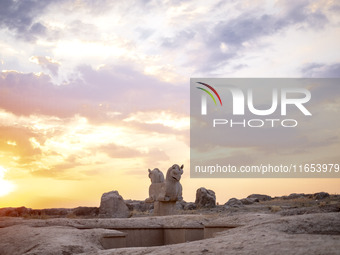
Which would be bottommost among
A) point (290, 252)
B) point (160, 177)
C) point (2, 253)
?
point (2, 253)

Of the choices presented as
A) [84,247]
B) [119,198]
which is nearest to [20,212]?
[119,198]

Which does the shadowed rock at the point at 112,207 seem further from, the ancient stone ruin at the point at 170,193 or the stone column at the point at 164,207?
the stone column at the point at 164,207

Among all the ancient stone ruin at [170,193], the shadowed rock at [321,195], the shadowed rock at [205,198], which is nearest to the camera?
the ancient stone ruin at [170,193]

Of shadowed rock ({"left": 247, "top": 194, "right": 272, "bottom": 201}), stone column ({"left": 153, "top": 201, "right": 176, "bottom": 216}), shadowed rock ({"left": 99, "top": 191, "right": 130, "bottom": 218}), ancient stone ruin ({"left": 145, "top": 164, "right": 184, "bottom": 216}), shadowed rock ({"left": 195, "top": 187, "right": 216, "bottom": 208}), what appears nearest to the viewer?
ancient stone ruin ({"left": 145, "top": 164, "right": 184, "bottom": 216})

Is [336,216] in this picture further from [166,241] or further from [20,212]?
[20,212]

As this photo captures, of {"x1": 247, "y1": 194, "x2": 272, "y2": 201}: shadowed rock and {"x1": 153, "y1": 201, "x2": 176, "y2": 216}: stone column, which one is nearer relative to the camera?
{"x1": 153, "y1": 201, "x2": 176, "y2": 216}: stone column

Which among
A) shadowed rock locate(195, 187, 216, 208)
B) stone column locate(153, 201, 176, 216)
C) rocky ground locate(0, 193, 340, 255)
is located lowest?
rocky ground locate(0, 193, 340, 255)

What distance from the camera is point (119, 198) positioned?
20875 millimetres

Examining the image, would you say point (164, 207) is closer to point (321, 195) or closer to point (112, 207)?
point (112, 207)

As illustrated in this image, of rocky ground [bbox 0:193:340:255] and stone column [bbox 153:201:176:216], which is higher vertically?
stone column [bbox 153:201:176:216]

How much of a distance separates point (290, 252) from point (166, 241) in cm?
822

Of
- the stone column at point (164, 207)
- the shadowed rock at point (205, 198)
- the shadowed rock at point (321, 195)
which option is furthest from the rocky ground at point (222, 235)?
the shadowed rock at point (321, 195)

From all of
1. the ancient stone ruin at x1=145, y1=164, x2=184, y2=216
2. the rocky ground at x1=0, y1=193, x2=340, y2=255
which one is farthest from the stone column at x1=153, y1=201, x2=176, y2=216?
the rocky ground at x1=0, y1=193, x2=340, y2=255

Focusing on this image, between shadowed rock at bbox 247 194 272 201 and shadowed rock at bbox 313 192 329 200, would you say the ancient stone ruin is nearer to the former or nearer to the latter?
shadowed rock at bbox 313 192 329 200
